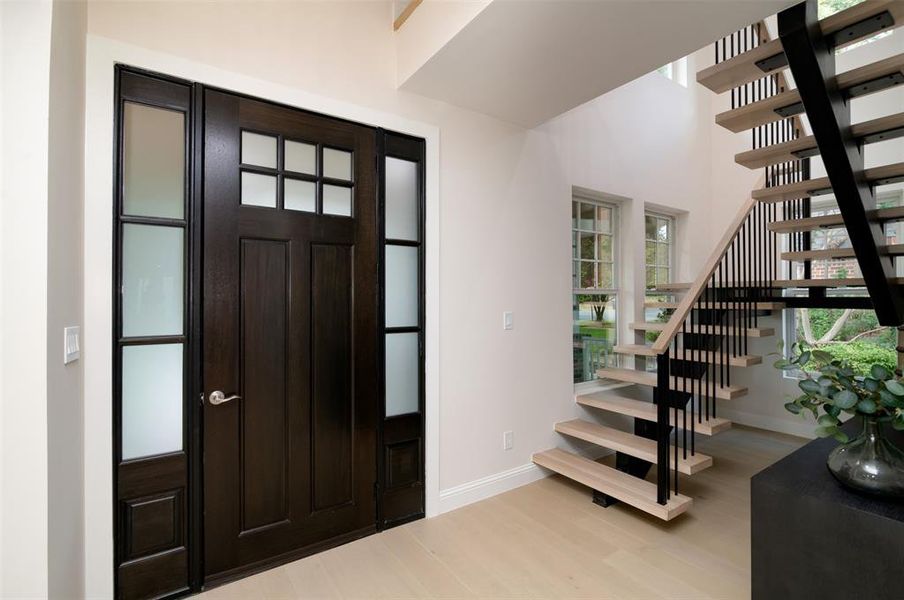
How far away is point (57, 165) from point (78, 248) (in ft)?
1.42

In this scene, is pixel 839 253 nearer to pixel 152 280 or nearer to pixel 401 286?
pixel 401 286

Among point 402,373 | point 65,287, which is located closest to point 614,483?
point 402,373

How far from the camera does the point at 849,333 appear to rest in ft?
13.6

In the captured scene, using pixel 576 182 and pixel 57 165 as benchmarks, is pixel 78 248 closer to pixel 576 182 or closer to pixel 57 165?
pixel 57 165

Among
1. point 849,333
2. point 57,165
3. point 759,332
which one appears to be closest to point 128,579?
point 57,165

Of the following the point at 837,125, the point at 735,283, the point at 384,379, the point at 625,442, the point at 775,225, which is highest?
the point at 837,125

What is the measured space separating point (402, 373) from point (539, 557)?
126cm

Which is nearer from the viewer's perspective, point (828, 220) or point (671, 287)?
point (828, 220)

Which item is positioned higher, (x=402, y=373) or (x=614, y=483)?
(x=402, y=373)

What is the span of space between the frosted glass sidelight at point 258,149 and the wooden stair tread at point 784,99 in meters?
2.49

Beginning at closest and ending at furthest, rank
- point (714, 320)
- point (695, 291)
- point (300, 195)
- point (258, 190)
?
point (258, 190) < point (300, 195) < point (695, 291) < point (714, 320)

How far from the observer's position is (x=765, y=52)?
6.72ft

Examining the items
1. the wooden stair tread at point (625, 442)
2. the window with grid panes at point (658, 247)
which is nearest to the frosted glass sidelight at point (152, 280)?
the wooden stair tread at point (625, 442)

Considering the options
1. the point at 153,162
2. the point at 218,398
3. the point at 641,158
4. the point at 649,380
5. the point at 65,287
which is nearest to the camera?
the point at 65,287
